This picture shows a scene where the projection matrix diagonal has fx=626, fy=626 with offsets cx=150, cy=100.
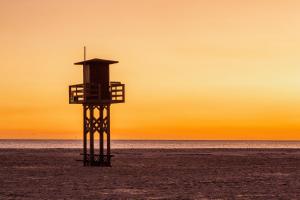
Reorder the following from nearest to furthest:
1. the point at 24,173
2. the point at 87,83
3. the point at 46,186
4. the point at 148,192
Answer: the point at 148,192, the point at 46,186, the point at 24,173, the point at 87,83

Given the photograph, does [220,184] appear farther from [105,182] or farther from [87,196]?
[87,196]

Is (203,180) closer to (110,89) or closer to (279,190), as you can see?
(279,190)

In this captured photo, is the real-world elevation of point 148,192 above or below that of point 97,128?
below

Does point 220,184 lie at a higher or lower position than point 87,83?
lower

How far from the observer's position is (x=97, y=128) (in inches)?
1768

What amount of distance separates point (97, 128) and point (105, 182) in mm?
11971

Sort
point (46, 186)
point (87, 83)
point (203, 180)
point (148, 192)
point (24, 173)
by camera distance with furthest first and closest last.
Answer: point (87, 83) < point (24, 173) < point (203, 180) < point (46, 186) < point (148, 192)

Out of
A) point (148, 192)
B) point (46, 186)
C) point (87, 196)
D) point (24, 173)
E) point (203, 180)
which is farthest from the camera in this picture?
point (24, 173)

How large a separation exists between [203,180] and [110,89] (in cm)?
1121

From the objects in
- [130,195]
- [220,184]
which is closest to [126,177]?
[220,184]

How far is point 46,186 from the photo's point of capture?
3128 centimetres

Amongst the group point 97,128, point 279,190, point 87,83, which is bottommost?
point 279,190

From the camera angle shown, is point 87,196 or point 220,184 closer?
point 87,196

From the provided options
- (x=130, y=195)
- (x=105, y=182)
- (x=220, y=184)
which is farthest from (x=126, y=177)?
(x=130, y=195)
